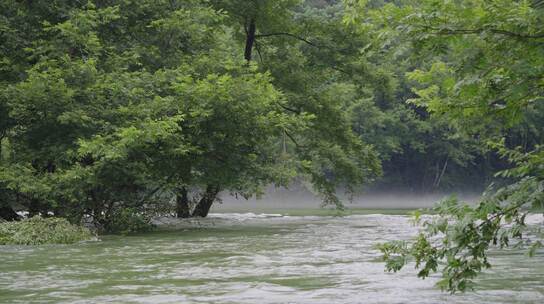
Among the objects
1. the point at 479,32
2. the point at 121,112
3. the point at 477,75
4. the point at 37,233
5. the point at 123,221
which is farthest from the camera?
the point at 123,221

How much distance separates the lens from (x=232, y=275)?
1023 cm

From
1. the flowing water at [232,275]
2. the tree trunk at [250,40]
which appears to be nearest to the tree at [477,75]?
the flowing water at [232,275]

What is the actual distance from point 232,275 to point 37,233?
7186 millimetres

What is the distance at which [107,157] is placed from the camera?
1686 cm

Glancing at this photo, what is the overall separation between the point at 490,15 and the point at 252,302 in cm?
358

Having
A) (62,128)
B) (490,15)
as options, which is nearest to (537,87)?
(490,15)

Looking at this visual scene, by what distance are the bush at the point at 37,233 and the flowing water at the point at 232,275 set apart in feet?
1.86

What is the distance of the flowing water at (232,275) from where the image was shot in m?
8.20

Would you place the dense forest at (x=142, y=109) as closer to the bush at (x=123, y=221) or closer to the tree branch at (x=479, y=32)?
the bush at (x=123, y=221)

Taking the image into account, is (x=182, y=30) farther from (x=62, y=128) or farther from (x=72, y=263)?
(x=72, y=263)

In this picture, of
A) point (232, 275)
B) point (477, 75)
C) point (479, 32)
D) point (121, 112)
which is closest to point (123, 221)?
point (121, 112)

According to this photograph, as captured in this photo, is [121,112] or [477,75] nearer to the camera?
[477,75]

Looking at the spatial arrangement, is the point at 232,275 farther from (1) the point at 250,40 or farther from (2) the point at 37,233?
(1) the point at 250,40

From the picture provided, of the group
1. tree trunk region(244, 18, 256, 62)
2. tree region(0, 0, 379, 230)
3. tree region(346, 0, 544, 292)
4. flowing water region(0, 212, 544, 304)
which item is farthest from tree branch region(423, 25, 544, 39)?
tree trunk region(244, 18, 256, 62)
